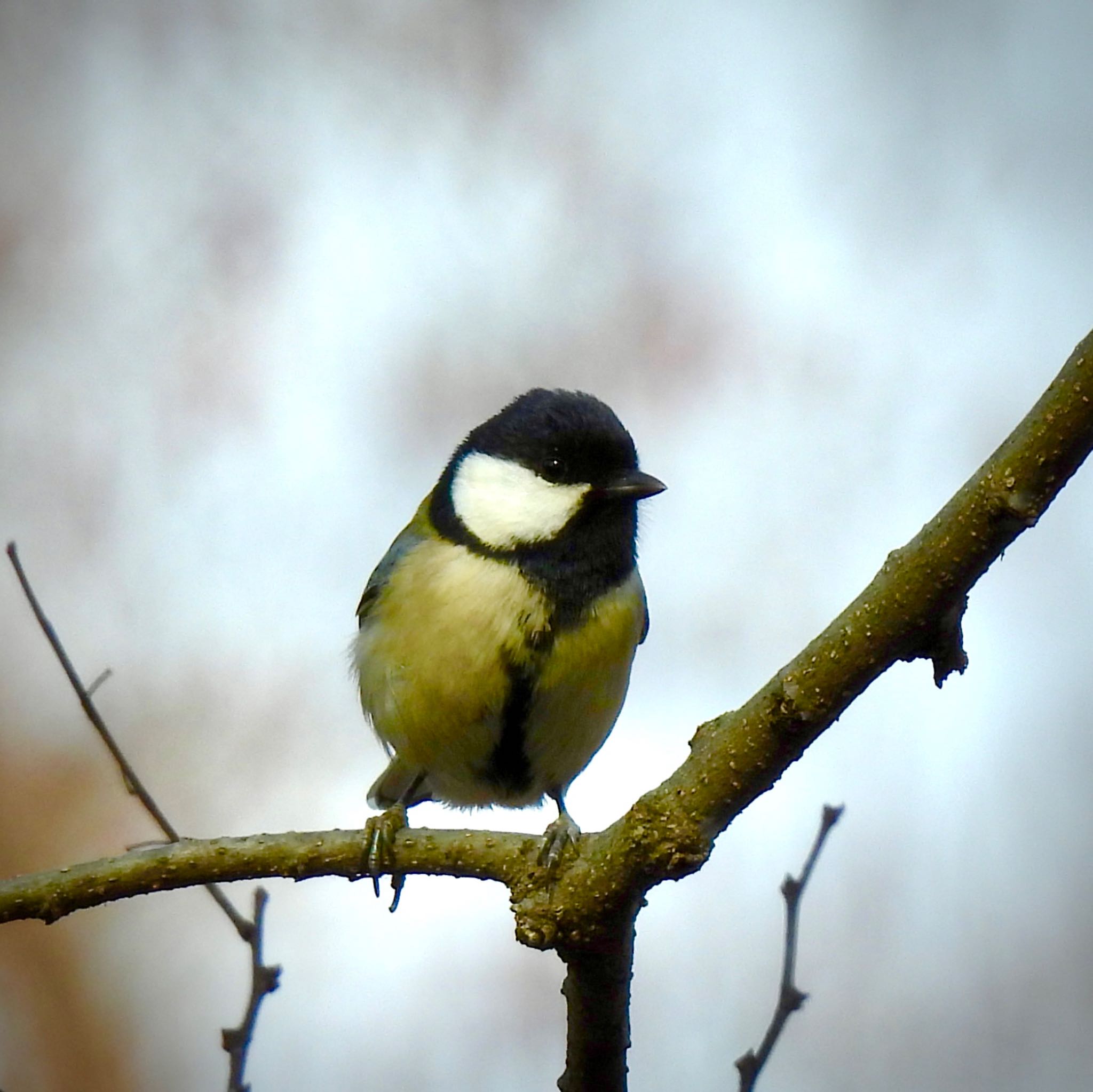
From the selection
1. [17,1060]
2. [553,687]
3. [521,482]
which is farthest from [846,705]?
[17,1060]

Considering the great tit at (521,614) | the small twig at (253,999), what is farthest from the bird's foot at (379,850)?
the great tit at (521,614)

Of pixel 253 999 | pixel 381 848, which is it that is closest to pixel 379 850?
pixel 381 848

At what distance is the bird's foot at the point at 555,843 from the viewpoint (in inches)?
52.8

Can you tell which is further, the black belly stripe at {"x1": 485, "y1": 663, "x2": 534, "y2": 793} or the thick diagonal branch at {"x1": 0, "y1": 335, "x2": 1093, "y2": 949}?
the black belly stripe at {"x1": 485, "y1": 663, "x2": 534, "y2": 793}

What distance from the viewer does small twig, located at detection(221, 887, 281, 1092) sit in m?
1.29

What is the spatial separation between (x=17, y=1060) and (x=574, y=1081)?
1.65m

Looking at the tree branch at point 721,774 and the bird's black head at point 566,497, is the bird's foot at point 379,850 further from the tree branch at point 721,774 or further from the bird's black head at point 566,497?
the bird's black head at point 566,497

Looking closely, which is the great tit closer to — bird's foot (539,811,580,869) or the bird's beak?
the bird's beak

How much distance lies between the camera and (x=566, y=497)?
201cm

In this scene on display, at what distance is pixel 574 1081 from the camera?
1.39 m

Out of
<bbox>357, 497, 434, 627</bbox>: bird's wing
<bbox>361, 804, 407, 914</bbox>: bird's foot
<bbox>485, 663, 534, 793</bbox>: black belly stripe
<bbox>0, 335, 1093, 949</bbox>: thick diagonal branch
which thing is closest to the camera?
<bbox>0, 335, 1093, 949</bbox>: thick diagonal branch

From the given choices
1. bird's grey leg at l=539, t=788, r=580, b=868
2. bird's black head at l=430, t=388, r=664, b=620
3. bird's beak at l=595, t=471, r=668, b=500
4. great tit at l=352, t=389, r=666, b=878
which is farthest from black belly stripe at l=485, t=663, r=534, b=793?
bird's grey leg at l=539, t=788, r=580, b=868

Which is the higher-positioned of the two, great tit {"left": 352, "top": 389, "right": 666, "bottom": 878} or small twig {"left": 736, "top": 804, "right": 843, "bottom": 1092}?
great tit {"left": 352, "top": 389, "right": 666, "bottom": 878}

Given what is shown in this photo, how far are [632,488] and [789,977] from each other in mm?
788
